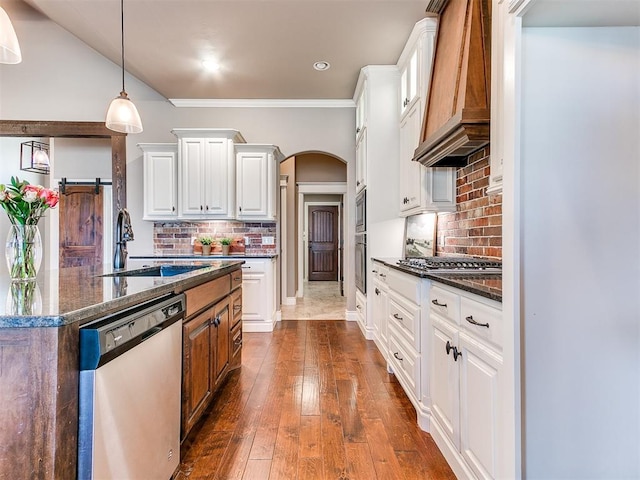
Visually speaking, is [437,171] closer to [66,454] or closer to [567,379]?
[567,379]

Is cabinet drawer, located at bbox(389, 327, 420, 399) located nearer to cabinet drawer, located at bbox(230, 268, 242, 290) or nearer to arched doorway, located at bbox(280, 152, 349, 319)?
cabinet drawer, located at bbox(230, 268, 242, 290)

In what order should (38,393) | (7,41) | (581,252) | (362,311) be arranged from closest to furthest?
(38,393) → (581,252) → (7,41) → (362,311)

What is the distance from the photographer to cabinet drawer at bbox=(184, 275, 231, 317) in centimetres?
169

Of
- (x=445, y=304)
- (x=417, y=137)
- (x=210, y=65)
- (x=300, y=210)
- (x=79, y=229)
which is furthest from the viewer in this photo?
(x=300, y=210)

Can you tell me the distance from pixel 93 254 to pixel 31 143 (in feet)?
7.25

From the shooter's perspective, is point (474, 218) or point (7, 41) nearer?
point (7, 41)

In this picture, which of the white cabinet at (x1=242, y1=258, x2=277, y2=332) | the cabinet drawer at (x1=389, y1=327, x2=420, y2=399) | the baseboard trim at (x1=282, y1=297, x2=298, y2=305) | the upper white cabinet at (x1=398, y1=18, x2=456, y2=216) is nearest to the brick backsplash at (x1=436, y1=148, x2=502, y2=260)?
the upper white cabinet at (x1=398, y1=18, x2=456, y2=216)

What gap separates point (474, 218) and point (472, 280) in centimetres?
109

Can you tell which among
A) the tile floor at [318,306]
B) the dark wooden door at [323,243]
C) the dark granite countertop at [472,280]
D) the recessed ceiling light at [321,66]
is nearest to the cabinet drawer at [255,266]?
the tile floor at [318,306]

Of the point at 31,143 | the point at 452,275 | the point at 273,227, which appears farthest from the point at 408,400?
the point at 31,143

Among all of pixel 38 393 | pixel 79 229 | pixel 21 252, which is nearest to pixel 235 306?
pixel 21 252

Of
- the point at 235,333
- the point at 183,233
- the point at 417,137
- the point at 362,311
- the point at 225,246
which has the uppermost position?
the point at 417,137

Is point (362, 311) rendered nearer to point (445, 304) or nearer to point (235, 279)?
point (235, 279)

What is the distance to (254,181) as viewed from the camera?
4309mm
